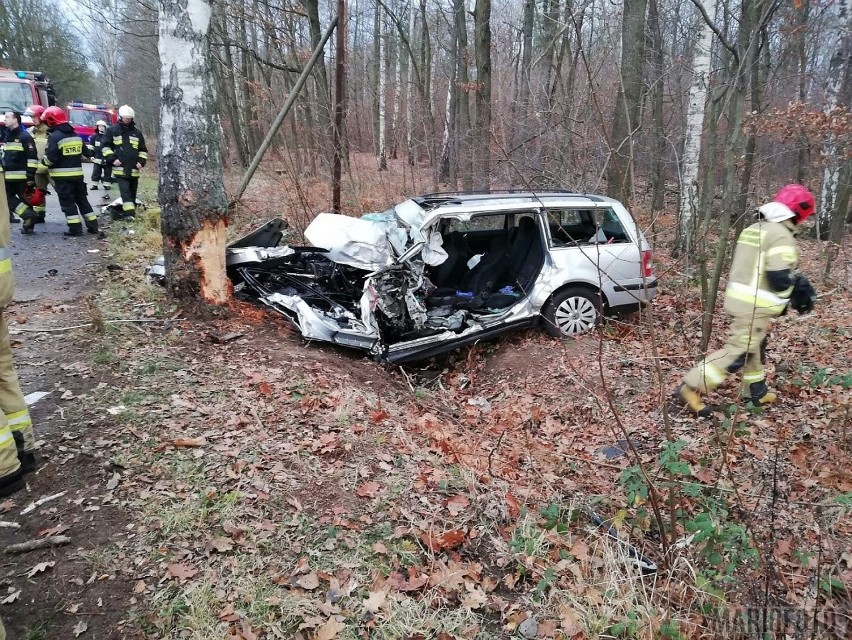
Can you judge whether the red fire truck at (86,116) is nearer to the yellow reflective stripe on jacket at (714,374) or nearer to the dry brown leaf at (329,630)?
the yellow reflective stripe on jacket at (714,374)

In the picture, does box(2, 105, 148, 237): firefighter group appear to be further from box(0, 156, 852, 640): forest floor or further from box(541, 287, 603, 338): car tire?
box(541, 287, 603, 338): car tire

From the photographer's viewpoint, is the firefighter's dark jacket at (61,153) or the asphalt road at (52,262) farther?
the firefighter's dark jacket at (61,153)

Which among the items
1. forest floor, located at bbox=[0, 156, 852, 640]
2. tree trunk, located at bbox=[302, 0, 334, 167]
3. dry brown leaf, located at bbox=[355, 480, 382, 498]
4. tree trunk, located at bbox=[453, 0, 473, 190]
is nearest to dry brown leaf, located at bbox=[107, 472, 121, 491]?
forest floor, located at bbox=[0, 156, 852, 640]

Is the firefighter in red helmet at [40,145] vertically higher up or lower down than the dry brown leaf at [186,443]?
higher up

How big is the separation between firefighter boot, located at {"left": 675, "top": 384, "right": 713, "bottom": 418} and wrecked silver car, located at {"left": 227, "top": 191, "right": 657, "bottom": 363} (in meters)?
1.27

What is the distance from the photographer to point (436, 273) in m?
7.14

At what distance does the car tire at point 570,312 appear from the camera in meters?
6.28

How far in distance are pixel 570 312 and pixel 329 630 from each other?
4.63 meters

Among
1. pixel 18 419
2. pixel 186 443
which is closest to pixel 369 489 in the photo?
pixel 186 443

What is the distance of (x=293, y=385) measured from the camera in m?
4.79

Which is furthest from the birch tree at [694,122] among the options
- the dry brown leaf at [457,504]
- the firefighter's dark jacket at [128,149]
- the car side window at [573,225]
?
the firefighter's dark jacket at [128,149]

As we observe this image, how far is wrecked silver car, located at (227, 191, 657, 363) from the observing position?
5.83 meters

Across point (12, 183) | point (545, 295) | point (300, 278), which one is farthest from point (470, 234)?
point (12, 183)

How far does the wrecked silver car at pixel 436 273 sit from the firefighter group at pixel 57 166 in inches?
186
